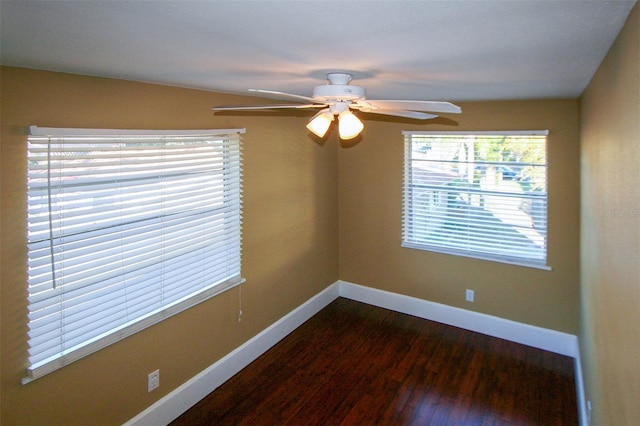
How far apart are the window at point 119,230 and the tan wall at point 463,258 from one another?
1753 mm

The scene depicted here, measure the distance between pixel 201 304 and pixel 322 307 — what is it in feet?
6.02

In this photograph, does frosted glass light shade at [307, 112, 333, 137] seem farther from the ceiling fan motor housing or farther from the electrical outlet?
the electrical outlet

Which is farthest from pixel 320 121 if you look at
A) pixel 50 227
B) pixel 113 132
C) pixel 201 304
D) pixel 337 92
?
pixel 201 304

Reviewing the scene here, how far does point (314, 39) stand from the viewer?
1.47 meters

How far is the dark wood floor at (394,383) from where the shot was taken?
299cm

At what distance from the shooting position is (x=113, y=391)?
2615mm

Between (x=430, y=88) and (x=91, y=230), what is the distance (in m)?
2.27

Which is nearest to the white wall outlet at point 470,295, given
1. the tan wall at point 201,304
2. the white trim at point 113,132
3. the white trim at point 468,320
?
the white trim at point 468,320

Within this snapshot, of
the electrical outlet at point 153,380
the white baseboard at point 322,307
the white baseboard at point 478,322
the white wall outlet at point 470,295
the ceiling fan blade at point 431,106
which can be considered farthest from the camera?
the white wall outlet at point 470,295

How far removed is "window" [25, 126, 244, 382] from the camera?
222 centimetres

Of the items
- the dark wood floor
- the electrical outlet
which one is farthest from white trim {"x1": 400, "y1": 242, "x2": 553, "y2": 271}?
the electrical outlet

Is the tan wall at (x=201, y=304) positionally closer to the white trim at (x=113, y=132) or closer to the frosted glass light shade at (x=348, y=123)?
the white trim at (x=113, y=132)

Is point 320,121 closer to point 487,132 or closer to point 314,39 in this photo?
point 314,39

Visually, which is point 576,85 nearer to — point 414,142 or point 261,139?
point 414,142
